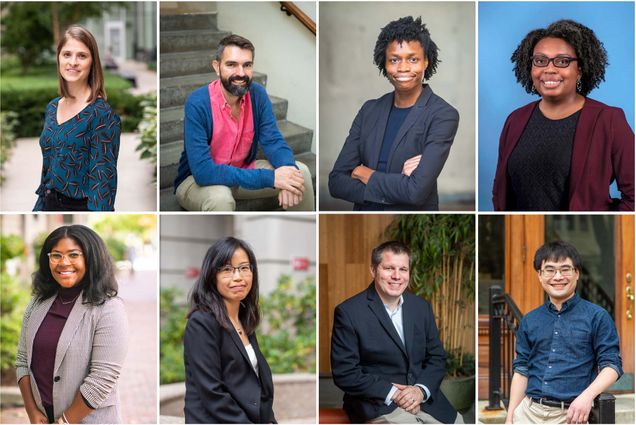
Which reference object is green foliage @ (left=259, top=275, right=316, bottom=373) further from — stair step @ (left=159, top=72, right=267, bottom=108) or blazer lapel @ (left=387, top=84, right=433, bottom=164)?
blazer lapel @ (left=387, top=84, right=433, bottom=164)

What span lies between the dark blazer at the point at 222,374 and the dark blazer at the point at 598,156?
149cm

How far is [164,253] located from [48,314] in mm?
2157

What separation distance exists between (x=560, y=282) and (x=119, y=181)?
281cm

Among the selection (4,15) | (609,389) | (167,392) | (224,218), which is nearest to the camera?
(609,389)

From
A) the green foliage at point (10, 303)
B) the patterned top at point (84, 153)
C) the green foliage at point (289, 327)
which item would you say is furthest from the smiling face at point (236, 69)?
the green foliage at point (10, 303)

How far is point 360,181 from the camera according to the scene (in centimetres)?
435

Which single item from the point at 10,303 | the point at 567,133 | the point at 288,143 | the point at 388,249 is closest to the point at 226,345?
the point at 388,249

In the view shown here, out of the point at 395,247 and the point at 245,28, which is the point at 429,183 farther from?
the point at 245,28

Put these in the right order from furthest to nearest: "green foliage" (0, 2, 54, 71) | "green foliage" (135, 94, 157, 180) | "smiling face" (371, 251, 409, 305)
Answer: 1. "green foliage" (0, 2, 54, 71)
2. "green foliage" (135, 94, 157, 180)
3. "smiling face" (371, 251, 409, 305)

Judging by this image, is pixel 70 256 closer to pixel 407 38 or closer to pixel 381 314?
pixel 381 314

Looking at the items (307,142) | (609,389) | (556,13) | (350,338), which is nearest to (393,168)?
(307,142)

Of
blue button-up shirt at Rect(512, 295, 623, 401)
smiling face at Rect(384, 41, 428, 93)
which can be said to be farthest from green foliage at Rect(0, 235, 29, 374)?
blue button-up shirt at Rect(512, 295, 623, 401)

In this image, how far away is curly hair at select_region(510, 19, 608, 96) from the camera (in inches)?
168

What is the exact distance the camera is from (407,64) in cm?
424
